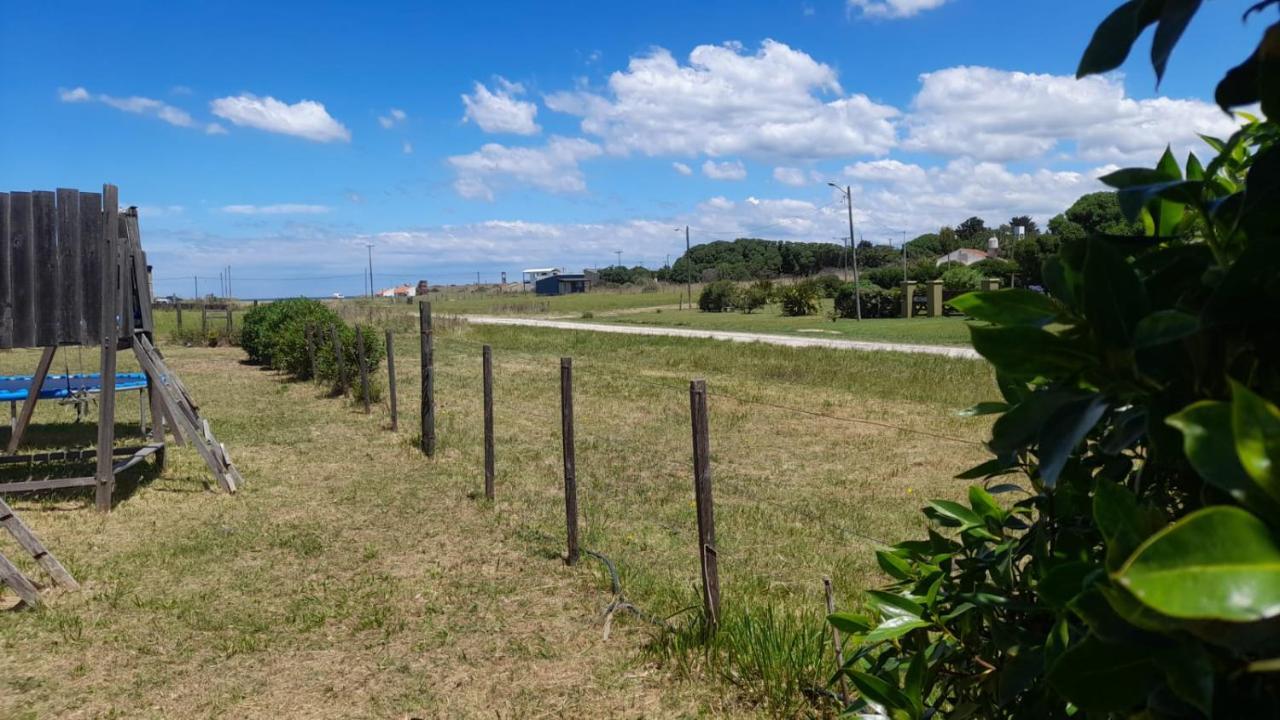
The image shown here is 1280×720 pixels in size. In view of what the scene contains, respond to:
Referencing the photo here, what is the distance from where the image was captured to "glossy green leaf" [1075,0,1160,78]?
760 mm

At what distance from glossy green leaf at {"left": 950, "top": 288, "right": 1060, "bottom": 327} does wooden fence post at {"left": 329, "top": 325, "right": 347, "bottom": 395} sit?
46.4 ft

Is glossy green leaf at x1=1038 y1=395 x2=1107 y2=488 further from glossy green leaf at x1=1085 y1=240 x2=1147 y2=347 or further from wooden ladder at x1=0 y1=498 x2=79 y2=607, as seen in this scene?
wooden ladder at x1=0 y1=498 x2=79 y2=607

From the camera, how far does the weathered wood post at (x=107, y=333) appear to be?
7.33 metres

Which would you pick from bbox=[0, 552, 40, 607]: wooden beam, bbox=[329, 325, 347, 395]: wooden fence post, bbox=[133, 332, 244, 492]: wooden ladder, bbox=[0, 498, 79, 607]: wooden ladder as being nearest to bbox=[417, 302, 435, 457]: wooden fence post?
bbox=[133, 332, 244, 492]: wooden ladder

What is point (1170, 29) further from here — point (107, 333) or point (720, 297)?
point (720, 297)

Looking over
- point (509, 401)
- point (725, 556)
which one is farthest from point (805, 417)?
point (725, 556)

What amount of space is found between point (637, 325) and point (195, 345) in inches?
623

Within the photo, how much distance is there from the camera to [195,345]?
26469 mm

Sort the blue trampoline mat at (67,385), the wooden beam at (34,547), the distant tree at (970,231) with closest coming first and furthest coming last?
the wooden beam at (34,547), the blue trampoline mat at (67,385), the distant tree at (970,231)

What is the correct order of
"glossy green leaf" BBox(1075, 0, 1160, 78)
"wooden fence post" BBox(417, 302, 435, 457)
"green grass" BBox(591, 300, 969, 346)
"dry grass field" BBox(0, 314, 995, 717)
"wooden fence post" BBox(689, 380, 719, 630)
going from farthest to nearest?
"green grass" BBox(591, 300, 969, 346)
"wooden fence post" BBox(417, 302, 435, 457)
"wooden fence post" BBox(689, 380, 719, 630)
"dry grass field" BBox(0, 314, 995, 717)
"glossy green leaf" BBox(1075, 0, 1160, 78)

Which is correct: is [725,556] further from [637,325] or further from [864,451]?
[637,325]

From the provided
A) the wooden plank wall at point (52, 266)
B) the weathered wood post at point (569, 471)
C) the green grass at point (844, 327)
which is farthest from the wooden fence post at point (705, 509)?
the green grass at point (844, 327)

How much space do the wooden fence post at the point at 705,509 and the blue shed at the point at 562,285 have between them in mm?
88592

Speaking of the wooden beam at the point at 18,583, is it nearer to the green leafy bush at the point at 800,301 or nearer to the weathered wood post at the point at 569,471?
the weathered wood post at the point at 569,471
